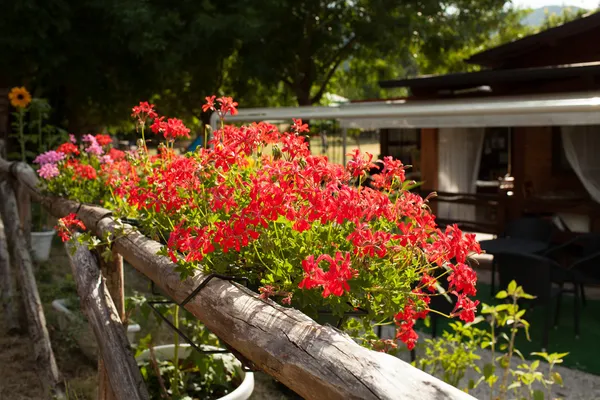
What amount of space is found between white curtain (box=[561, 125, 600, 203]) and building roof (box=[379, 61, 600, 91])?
81cm

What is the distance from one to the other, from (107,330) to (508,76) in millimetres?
8582

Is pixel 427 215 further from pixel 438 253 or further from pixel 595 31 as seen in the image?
pixel 595 31

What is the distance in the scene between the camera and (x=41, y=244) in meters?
8.77

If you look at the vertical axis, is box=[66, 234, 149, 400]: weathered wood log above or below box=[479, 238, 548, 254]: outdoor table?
above

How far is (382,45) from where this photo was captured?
50.1 ft

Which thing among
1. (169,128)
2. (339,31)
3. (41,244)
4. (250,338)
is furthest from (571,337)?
(339,31)

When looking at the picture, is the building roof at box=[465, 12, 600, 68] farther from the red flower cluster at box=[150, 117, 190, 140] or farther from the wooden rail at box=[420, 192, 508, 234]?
the red flower cluster at box=[150, 117, 190, 140]

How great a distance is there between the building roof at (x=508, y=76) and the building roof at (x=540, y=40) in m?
→ 0.96

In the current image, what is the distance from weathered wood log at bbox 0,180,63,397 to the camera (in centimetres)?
456

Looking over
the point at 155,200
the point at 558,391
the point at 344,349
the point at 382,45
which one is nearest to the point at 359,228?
the point at 344,349

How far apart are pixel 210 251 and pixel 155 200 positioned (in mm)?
579

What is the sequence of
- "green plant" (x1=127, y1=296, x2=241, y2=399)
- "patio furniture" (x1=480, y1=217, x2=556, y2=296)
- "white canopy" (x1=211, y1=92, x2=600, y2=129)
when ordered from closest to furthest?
"green plant" (x1=127, y1=296, x2=241, y2=399)
"white canopy" (x1=211, y1=92, x2=600, y2=129)
"patio furniture" (x1=480, y1=217, x2=556, y2=296)

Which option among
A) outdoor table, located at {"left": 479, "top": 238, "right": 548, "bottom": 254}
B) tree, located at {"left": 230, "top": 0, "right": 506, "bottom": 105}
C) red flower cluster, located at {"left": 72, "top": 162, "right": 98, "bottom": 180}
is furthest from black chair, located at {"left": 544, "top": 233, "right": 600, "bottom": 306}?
tree, located at {"left": 230, "top": 0, "right": 506, "bottom": 105}

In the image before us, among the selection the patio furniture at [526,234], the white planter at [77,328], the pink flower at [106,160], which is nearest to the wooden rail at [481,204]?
the patio furniture at [526,234]
